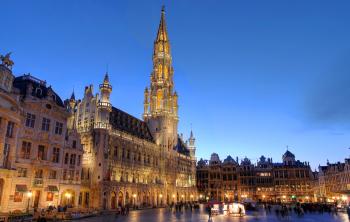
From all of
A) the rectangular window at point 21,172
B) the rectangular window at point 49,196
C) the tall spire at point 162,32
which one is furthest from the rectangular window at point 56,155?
the tall spire at point 162,32

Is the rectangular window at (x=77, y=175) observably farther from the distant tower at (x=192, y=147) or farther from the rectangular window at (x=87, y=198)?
the distant tower at (x=192, y=147)

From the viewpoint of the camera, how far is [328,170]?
335ft

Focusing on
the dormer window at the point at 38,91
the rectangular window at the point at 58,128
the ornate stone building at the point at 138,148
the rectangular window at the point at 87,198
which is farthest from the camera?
the ornate stone building at the point at 138,148

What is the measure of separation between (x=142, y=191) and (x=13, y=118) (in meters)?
43.4

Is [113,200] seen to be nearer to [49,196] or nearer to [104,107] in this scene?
[104,107]

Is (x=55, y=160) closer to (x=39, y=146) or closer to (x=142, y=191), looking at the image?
(x=39, y=146)

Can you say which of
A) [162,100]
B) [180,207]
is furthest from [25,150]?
[162,100]

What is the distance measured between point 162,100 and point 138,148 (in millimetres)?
25648

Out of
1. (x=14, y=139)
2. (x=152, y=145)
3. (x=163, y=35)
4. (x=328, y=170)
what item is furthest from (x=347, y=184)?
(x=14, y=139)

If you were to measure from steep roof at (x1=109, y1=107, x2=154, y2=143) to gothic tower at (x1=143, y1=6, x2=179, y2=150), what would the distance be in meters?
3.77

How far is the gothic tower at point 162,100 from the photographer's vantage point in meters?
92.5

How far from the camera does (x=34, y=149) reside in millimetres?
42062

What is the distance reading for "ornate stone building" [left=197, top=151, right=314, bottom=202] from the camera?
11588 cm

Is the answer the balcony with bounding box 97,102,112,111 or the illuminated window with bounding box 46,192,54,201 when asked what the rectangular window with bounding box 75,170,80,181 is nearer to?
the illuminated window with bounding box 46,192,54,201
